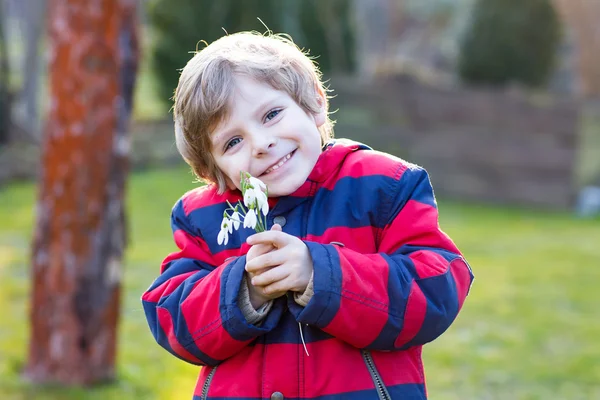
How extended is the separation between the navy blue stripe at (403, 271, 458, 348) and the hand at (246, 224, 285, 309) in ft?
1.00

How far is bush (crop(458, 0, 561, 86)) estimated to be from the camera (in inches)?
404

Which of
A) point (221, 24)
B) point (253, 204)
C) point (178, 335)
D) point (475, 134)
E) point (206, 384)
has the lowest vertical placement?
point (475, 134)

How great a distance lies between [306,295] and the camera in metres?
1.72

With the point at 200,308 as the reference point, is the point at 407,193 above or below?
above

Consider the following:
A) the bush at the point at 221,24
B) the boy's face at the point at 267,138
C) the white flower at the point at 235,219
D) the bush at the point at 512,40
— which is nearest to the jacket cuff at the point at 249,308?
the white flower at the point at 235,219

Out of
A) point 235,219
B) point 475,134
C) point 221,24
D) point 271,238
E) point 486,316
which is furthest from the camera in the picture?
point 221,24

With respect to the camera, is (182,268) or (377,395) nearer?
(377,395)

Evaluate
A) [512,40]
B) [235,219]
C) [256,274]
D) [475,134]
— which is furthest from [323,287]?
[512,40]

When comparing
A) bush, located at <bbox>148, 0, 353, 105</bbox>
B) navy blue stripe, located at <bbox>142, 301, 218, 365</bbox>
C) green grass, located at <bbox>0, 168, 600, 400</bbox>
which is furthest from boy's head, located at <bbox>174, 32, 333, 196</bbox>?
bush, located at <bbox>148, 0, 353, 105</bbox>

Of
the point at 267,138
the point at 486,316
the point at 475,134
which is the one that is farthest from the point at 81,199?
the point at 475,134

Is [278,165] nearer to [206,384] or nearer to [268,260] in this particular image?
[268,260]

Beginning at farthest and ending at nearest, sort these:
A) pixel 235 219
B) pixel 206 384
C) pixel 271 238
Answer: pixel 206 384 → pixel 235 219 → pixel 271 238

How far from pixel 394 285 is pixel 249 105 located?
1.63 ft

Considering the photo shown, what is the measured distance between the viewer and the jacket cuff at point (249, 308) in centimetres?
177
